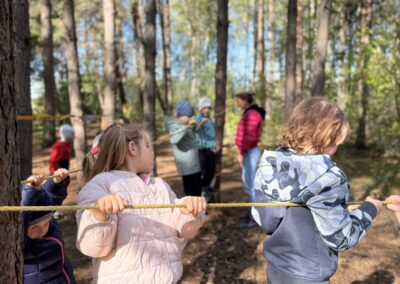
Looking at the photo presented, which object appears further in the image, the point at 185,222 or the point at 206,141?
the point at 206,141

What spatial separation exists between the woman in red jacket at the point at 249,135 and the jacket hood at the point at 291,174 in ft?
11.4

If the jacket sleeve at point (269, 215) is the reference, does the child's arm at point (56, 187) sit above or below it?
above

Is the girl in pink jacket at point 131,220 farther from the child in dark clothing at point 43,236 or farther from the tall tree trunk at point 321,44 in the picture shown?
the tall tree trunk at point 321,44

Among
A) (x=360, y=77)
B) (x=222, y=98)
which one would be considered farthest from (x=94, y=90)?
(x=222, y=98)

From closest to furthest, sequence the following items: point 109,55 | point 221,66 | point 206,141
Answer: point 221,66 → point 206,141 → point 109,55

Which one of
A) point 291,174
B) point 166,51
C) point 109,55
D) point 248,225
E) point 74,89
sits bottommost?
point 248,225

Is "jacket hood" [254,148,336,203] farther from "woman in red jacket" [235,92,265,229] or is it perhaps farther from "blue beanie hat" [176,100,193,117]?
"blue beanie hat" [176,100,193,117]

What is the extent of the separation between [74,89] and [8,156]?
5.40 m

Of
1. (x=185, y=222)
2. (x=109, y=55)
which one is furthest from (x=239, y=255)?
(x=109, y=55)

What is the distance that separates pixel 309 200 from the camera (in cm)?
178

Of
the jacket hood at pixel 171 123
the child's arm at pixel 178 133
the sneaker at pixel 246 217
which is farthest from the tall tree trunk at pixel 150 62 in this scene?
the sneaker at pixel 246 217

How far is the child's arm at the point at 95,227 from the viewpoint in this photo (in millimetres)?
1665

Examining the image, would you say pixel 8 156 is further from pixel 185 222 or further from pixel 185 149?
pixel 185 149

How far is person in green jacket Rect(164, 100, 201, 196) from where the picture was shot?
545cm
